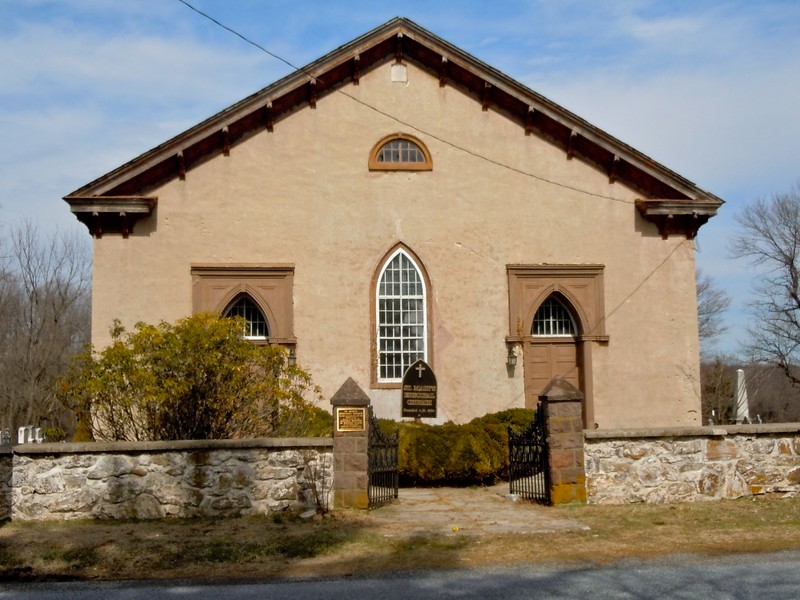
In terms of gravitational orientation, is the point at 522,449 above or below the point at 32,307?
below

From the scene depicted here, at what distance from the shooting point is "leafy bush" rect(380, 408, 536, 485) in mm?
15711

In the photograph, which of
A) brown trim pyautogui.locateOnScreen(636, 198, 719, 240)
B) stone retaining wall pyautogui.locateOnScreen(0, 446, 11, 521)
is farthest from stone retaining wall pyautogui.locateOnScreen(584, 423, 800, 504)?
stone retaining wall pyautogui.locateOnScreen(0, 446, 11, 521)

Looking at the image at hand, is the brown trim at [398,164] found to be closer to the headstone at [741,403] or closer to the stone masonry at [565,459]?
the stone masonry at [565,459]

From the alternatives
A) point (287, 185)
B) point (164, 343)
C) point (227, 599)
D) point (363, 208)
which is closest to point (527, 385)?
point (363, 208)

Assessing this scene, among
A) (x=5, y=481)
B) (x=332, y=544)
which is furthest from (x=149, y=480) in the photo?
(x=332, y=544)

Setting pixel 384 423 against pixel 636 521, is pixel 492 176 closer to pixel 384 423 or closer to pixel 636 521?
pixel 384 423

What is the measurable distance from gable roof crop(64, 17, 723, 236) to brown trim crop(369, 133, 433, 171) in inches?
50.5

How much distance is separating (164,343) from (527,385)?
25.3 feet

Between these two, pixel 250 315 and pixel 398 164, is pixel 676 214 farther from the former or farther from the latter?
pixel 250 315

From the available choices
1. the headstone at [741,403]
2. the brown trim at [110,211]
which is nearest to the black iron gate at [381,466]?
the brown trim at [110,211]

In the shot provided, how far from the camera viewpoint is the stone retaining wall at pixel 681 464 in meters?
13.0

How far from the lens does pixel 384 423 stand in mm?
16719

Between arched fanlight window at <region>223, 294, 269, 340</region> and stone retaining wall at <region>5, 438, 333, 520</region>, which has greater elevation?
arched fanlight window at <region>223, 294, 269, 340</region>

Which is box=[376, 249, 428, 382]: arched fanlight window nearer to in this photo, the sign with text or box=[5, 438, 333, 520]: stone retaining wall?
the sign with text
